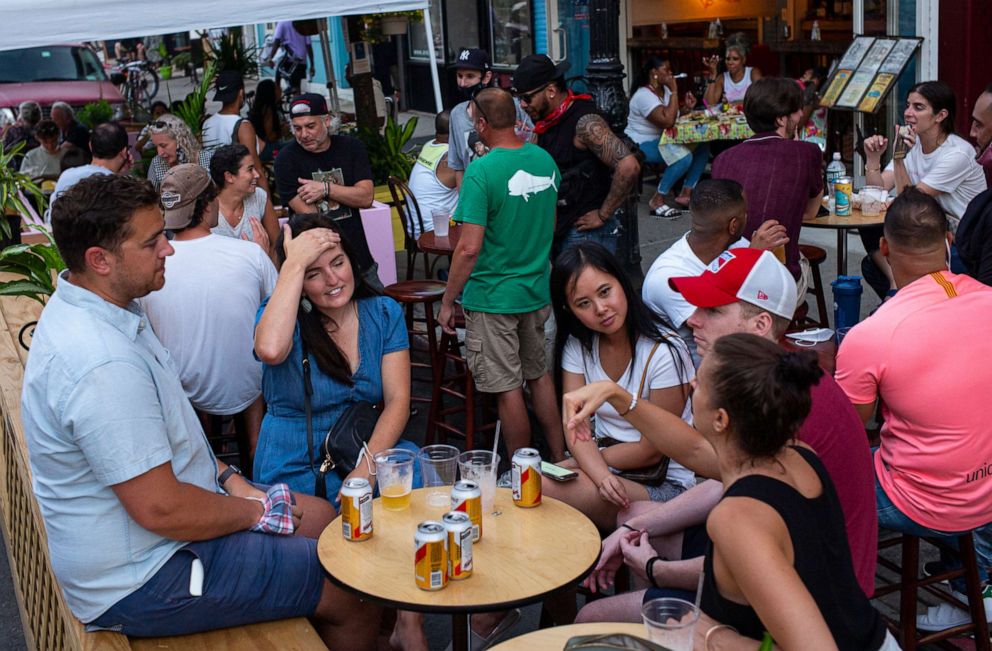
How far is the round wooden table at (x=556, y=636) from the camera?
2533 millimetres

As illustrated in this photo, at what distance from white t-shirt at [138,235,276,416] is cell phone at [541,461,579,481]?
59.3 inches

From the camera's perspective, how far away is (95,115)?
40.7 ft

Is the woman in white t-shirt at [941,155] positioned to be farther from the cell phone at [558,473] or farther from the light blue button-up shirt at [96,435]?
the light blue button-up shirt at [96,435]

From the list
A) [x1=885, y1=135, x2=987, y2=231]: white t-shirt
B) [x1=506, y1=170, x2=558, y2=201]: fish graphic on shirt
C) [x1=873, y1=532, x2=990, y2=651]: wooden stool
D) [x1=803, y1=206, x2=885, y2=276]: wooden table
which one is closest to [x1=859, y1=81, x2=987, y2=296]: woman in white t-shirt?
[x1=885, y1=135, x2=987, y2=231]: white t-shirt

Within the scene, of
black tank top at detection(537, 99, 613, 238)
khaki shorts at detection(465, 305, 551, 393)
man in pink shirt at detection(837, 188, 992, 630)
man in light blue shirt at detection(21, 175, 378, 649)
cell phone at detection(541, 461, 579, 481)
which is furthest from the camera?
black tank top at detection(537, 99, 613, 238)

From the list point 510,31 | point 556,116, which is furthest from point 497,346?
point 510,31

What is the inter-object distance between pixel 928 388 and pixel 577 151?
2.91 m

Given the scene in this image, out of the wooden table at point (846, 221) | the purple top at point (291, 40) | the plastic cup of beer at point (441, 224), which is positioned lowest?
the wooden table at point (846, 221)

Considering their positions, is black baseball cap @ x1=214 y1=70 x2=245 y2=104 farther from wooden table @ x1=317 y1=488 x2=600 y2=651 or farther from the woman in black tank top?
the woman in black tank top

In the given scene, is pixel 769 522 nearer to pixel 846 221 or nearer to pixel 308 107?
pixel 846 221

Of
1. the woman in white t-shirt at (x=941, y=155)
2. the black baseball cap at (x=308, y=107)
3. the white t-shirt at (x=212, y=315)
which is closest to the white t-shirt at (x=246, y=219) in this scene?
the black baseball cap at (x=308, y=107)

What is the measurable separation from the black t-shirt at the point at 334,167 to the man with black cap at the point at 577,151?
1.10 metres

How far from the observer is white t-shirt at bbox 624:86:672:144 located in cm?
1119

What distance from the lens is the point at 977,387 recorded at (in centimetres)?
341
